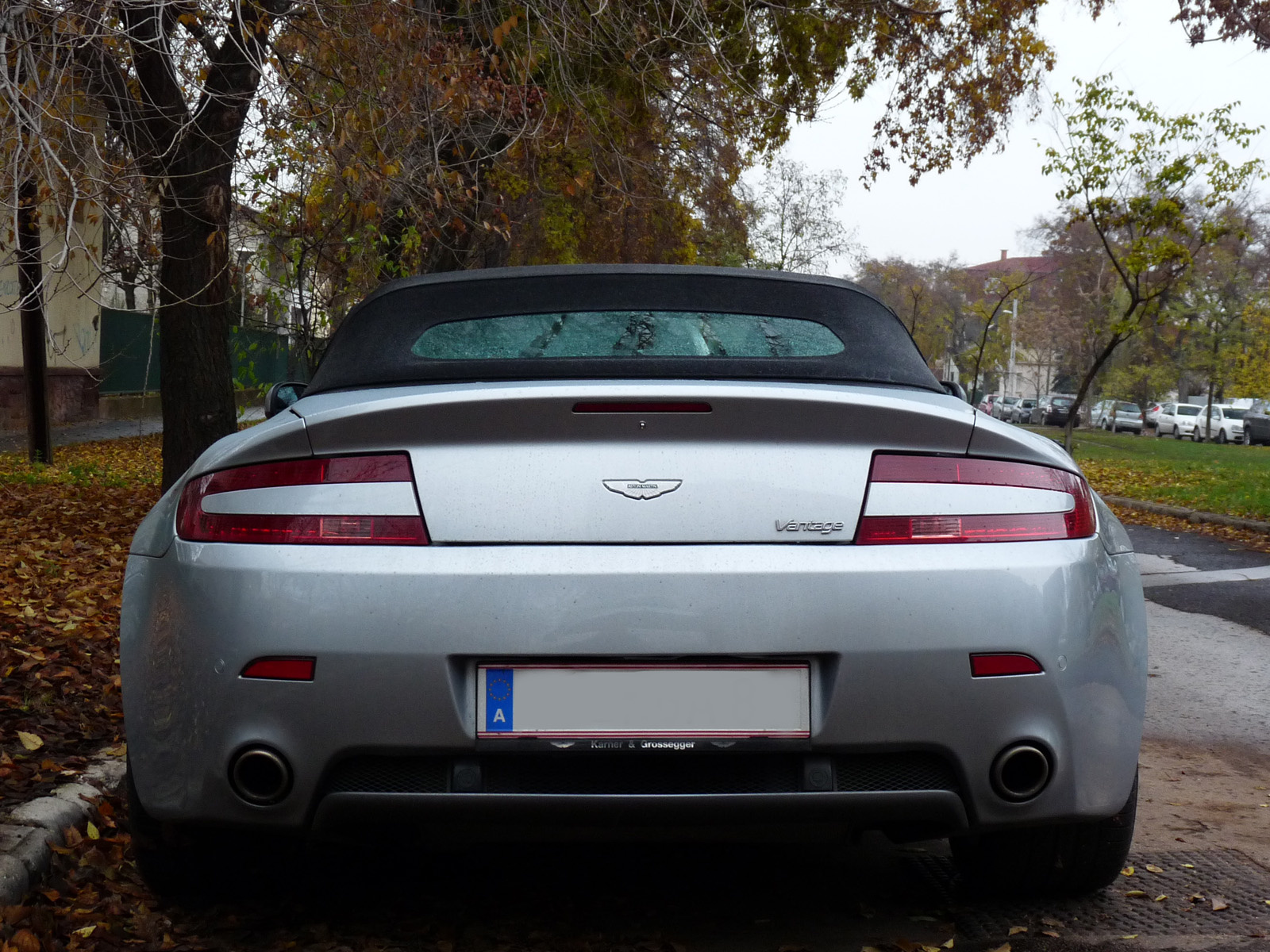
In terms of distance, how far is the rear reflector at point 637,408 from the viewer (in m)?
2.75

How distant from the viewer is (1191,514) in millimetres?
15133

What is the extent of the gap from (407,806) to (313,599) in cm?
44

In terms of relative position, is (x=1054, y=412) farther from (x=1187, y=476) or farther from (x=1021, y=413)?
(x=1187, y=476)

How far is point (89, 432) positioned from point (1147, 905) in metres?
21.5

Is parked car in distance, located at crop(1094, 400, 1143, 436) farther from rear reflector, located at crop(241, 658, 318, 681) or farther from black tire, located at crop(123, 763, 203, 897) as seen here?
rear reflector, located at crop(241, 658, 318, 681)

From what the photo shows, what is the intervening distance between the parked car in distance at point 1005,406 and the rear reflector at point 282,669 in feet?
229

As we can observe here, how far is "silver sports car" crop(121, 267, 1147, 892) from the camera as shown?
2656 mm

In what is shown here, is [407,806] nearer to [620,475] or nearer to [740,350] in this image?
[620,475]

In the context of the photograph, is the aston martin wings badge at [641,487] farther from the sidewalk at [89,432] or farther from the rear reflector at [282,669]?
the sidewalk at [89,432]

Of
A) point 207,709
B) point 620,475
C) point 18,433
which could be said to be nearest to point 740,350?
point 620,475

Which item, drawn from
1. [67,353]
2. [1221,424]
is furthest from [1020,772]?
[1221,424]

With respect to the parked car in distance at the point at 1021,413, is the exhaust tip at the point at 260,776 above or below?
above

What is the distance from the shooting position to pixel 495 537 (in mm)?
2711

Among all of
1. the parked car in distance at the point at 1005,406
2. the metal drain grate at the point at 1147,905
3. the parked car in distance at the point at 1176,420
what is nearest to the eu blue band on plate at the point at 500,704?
the metal drain grate at the point at 1147,905
